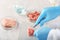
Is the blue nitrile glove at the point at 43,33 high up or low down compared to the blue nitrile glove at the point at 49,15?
down

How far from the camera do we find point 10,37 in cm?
76

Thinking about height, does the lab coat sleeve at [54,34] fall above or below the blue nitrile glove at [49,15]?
below

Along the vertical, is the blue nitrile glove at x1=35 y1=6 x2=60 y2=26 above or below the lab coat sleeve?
above

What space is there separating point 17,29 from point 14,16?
0.28 ft

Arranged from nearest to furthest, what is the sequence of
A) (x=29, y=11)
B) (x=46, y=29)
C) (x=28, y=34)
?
(x=46, y=29), (x=28, y=34), (x=29, y=11)

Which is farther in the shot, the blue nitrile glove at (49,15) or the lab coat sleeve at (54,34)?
the blue nitrile glove at (49,15)

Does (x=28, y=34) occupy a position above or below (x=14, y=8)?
below

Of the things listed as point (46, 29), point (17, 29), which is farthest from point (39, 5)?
point (46, 29)

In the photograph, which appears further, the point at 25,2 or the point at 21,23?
the point at 25,2

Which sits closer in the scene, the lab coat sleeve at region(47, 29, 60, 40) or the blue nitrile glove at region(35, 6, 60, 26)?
the lab coat sleeve at region(47, 29, 60, 40)

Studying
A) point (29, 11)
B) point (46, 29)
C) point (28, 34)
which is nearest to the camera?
point (46, 29)

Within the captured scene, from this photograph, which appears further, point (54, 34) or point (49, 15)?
point (49, 15)

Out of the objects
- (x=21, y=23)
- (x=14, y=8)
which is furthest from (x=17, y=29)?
(x=14, y=8)

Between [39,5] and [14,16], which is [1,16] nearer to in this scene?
[14,16]
